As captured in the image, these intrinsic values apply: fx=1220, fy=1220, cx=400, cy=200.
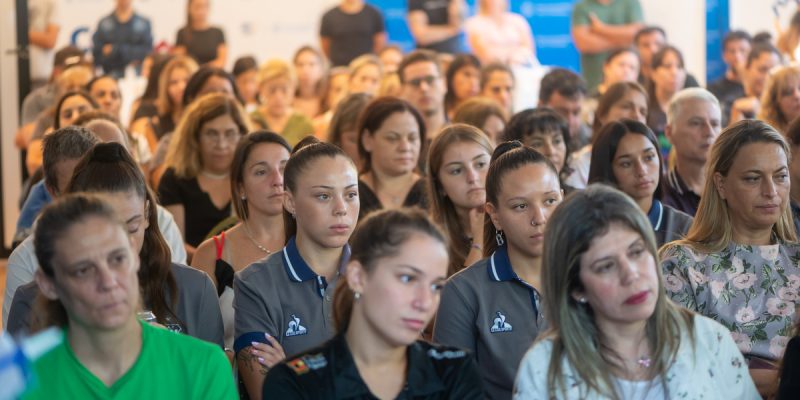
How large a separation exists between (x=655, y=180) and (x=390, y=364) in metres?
2.08

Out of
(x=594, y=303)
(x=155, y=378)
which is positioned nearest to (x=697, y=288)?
(x=594, y=303)

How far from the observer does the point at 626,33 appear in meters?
9.12

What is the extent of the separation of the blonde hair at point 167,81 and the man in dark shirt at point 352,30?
78.3 inches

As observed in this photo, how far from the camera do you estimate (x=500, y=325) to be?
3.15m

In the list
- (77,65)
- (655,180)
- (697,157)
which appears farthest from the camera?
(77,65)

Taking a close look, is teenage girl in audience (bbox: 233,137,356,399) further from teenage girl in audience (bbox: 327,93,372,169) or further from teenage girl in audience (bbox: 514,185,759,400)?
teenage girl in audience (bbox: 327,93,372,169)

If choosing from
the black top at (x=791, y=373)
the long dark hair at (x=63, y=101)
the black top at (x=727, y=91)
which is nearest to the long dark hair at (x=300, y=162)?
the black top at (x=791, y=373)

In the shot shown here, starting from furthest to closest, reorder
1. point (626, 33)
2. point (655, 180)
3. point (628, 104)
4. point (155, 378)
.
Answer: point (626, 33), point (628, 104), point (655, 180), point (155, 378)

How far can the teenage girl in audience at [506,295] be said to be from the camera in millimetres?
3137

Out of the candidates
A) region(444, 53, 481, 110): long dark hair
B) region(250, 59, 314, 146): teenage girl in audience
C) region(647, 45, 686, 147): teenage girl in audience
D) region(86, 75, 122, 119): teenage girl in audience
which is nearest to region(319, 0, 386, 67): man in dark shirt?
region(250, 59, 314, 146): teenage girl in audience

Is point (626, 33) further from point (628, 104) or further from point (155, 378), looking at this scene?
point (155, 378)

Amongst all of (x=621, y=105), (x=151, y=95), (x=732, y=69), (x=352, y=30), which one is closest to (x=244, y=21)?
(x=352, y=30)

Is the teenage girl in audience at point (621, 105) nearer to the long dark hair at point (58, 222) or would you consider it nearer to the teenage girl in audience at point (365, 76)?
the teenage girl in audience at point (365, 76)

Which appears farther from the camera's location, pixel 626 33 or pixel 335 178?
pixel 626 33
